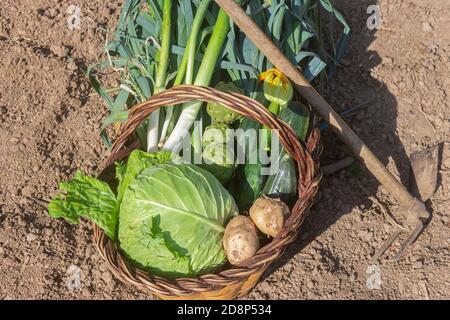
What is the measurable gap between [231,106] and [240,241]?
2.09 ft

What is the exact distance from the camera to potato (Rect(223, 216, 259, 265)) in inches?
115

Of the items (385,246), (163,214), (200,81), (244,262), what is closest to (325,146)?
(385,246)

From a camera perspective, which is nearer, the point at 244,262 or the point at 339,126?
the point at 244,262

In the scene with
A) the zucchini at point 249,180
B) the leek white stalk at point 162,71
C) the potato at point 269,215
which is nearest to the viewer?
the potato at point 269,215

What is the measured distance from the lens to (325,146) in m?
3.86

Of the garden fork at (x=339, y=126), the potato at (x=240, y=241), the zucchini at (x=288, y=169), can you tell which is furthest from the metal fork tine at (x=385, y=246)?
the potato at (x=240, y=241)

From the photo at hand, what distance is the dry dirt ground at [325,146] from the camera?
133 inches

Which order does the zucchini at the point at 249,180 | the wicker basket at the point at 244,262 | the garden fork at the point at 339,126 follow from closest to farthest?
the wicker basket at the point at 244,262, the garden fork at the point at 339,126, the zucchini at the point at 249,180

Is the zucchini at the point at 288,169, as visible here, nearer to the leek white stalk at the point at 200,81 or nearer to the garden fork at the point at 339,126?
the garden fork at the point at 339,126

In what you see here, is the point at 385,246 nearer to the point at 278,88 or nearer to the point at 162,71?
the point at 278,88

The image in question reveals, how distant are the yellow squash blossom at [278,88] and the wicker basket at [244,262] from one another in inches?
9.7

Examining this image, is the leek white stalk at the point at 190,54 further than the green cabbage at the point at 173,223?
Yes
